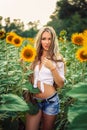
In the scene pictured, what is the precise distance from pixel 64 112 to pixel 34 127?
379 millimetres

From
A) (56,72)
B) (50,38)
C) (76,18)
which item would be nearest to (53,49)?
(50,38)

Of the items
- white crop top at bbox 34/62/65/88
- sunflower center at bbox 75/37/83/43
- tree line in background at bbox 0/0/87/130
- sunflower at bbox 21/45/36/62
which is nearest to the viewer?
tree line in background at bbox 0/0/87/130

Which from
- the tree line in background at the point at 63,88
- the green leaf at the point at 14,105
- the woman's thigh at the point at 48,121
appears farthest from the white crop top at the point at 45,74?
the green leaf at the point at 14,105

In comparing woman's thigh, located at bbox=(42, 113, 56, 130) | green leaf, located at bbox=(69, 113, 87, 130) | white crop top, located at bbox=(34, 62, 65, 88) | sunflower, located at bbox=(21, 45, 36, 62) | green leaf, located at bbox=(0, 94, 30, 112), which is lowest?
woman's thigh, located at bbox=(42, 113, 56, 130)

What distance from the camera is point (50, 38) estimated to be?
9.92 ft

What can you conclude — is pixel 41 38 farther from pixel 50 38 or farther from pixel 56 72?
pixel 56 72

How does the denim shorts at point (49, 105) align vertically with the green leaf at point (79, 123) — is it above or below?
below

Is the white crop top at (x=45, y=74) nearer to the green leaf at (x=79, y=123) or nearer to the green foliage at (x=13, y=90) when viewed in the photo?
the green foliage at (x=13, y=90)

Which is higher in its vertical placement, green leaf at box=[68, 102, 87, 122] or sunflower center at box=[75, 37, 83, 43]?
sunflower center at box=[75, 37, 83, 43]

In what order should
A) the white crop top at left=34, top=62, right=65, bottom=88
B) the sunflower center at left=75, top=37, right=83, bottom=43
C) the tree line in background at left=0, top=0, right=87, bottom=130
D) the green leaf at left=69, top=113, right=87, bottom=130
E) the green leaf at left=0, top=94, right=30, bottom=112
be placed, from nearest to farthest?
the green leaf at left=69, top=113, right=87, bottom=130
the tree line in background at left=0, top=0, right=87, bottom=130
the green leaf at left=0, top=94, right=30, bottom=112
the white crop top at left=34, top=62, right=65, bottom=88
the sunflower center at left=75, top=37, right=83, bottom=43

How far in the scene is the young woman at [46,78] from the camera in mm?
2836

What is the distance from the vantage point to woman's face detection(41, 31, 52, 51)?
2984 millimetres

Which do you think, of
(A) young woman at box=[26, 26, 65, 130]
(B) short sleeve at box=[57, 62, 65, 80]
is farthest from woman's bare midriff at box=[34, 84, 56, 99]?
(B) short sleeve at box=[57, 62, 65, 80]

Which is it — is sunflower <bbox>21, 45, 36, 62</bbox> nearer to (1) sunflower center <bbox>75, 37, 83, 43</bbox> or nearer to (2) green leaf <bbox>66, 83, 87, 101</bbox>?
(1) sunflower center <bbox>75, 37, 83, 43</bbox>
